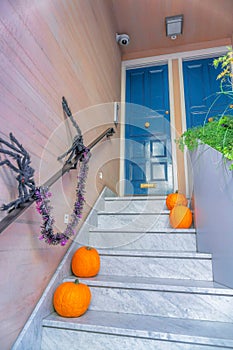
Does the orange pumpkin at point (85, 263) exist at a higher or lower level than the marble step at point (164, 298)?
higher

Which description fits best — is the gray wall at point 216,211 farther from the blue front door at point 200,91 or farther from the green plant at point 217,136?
the blue front door at point 200,91

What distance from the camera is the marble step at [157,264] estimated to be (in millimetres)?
1551

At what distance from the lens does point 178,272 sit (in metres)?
1.57

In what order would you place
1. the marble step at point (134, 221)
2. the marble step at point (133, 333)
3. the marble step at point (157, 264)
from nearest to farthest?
the marble step at point (133, 333) → the marble step at point (157, 264) → the marble step at point (134, 221)

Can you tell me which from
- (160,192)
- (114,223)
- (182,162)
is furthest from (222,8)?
(114,223)

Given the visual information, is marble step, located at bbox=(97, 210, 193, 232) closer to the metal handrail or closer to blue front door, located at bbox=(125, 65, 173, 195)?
the metal handrail

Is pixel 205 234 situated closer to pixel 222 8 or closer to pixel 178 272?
pixel 178 272

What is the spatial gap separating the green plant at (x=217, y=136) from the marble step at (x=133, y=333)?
2.60 ft

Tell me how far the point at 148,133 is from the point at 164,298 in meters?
2.50

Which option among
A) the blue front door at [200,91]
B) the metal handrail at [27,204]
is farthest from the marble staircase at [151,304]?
the blue front door at [200,91]

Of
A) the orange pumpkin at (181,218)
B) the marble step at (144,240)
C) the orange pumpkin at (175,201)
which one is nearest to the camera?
the marble step at (144,240)

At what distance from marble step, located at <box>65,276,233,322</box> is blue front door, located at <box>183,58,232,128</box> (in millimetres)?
2499

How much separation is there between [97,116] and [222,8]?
2.36 metres

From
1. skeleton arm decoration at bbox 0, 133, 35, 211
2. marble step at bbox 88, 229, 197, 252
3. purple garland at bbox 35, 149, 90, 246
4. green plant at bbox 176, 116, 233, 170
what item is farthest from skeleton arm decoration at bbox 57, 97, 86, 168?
green plant at bbox 176, 116, 233, 170
